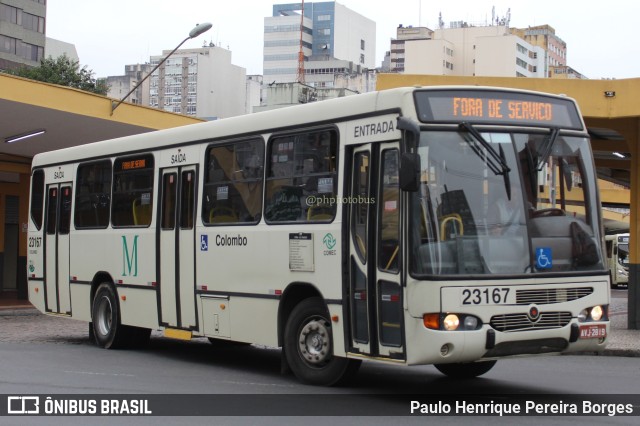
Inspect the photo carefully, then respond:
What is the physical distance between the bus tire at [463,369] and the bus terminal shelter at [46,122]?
41.5 feet

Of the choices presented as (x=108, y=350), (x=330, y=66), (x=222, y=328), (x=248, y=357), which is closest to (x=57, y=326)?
(x=108, y=350)

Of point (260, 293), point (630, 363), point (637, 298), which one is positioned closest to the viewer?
point (260, 293)

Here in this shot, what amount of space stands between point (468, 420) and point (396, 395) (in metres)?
1.84

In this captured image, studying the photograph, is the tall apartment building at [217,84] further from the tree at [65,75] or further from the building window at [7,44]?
the tree at [65,75]

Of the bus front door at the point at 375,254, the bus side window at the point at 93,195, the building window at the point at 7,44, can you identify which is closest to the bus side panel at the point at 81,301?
the bus side window at the point at 93,195

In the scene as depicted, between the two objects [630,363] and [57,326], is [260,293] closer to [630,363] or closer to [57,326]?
[630,363]

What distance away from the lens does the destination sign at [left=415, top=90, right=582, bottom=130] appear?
9.81 meters

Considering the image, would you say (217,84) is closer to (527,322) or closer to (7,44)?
(7,44)

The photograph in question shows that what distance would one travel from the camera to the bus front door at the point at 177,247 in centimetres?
1358

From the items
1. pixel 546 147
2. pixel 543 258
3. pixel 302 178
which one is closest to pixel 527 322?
pixel 543 258

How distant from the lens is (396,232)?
9797mm

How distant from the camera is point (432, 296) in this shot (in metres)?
9.31

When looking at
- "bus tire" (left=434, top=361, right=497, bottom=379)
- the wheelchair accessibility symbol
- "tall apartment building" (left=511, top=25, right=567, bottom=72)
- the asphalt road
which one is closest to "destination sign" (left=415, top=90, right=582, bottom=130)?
the wheelchair accessibility symbol

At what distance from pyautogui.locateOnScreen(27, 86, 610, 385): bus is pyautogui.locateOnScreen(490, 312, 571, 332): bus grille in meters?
0.01
